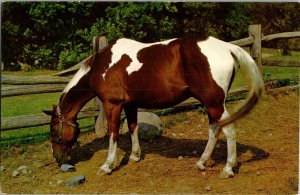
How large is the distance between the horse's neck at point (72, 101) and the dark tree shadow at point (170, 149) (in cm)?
62

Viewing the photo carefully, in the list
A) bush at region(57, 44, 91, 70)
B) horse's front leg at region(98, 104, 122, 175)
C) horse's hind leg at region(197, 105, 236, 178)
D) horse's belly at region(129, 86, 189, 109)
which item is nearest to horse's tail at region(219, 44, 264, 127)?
horse's hind leg at region(197, 105, 236, 178)

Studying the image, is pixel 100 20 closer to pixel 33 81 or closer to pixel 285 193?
pixel 33 81

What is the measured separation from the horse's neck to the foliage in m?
0.87

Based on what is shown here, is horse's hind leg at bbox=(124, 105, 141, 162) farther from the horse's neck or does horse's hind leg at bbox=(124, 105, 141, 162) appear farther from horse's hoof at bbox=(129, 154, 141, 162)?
the horse's neck

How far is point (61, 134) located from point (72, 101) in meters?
0.41

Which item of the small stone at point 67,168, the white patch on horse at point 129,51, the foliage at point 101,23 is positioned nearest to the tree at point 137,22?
the foliage at point 101,23

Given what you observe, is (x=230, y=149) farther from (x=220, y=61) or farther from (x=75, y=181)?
(x=75, y=181)

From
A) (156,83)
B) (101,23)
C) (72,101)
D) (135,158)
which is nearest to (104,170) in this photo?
(135,158)

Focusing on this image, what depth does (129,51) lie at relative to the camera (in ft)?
15.9

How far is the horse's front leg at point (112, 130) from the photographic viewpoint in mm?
4832

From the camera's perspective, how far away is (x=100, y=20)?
18.0 feet

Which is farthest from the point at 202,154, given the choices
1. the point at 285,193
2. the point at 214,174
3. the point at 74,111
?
the point at 74,111

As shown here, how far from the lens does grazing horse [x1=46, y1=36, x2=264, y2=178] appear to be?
14.6 feet

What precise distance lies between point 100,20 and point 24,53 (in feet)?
3.78
